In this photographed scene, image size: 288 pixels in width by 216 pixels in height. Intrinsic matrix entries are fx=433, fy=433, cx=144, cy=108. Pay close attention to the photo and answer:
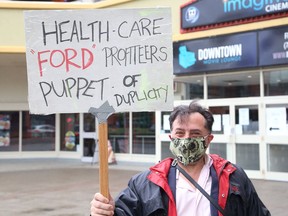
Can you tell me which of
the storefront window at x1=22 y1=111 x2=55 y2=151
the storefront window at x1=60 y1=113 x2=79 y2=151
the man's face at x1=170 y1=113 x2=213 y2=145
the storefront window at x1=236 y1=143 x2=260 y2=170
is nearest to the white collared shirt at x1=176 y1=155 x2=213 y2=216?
the man's face at x1=170 y1=113 x2=213 y2=145

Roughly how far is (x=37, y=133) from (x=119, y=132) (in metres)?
3.86

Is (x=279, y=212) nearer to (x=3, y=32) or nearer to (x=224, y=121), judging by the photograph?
(x=224, y=121)

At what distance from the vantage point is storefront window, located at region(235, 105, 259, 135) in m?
11.1

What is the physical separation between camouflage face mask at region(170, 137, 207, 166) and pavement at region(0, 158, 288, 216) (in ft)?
17.7

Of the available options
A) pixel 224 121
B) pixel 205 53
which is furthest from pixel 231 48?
pixel 224 121

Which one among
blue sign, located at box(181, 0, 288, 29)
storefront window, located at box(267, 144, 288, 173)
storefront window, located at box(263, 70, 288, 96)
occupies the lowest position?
storefront window, located at box(267, 144, 288, 173)

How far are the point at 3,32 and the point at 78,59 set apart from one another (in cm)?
1236

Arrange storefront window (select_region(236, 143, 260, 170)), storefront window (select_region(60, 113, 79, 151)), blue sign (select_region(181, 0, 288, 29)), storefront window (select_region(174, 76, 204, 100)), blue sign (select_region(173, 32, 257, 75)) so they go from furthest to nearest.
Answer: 1. storefront window (select_region(60, 113, 79, 151))
2. storefront window (select_region(174, 76, 204, 100))
3. storefront window (select_region(236, 143, 260, 170))
4. blue sign (select_region(173, 32, 257, 75))
5. blue sign (select_region(181, 0, 288, 29))

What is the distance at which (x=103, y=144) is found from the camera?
2.57 metres

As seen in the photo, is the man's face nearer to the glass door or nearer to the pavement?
the pavement

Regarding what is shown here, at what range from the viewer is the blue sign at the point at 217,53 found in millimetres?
10906

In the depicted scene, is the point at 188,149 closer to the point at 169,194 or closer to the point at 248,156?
the point at 169,194

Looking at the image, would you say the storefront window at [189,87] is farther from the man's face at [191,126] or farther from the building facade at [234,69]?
the man's face at [191,126]

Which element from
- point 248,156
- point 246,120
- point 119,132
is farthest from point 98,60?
point 119,132
